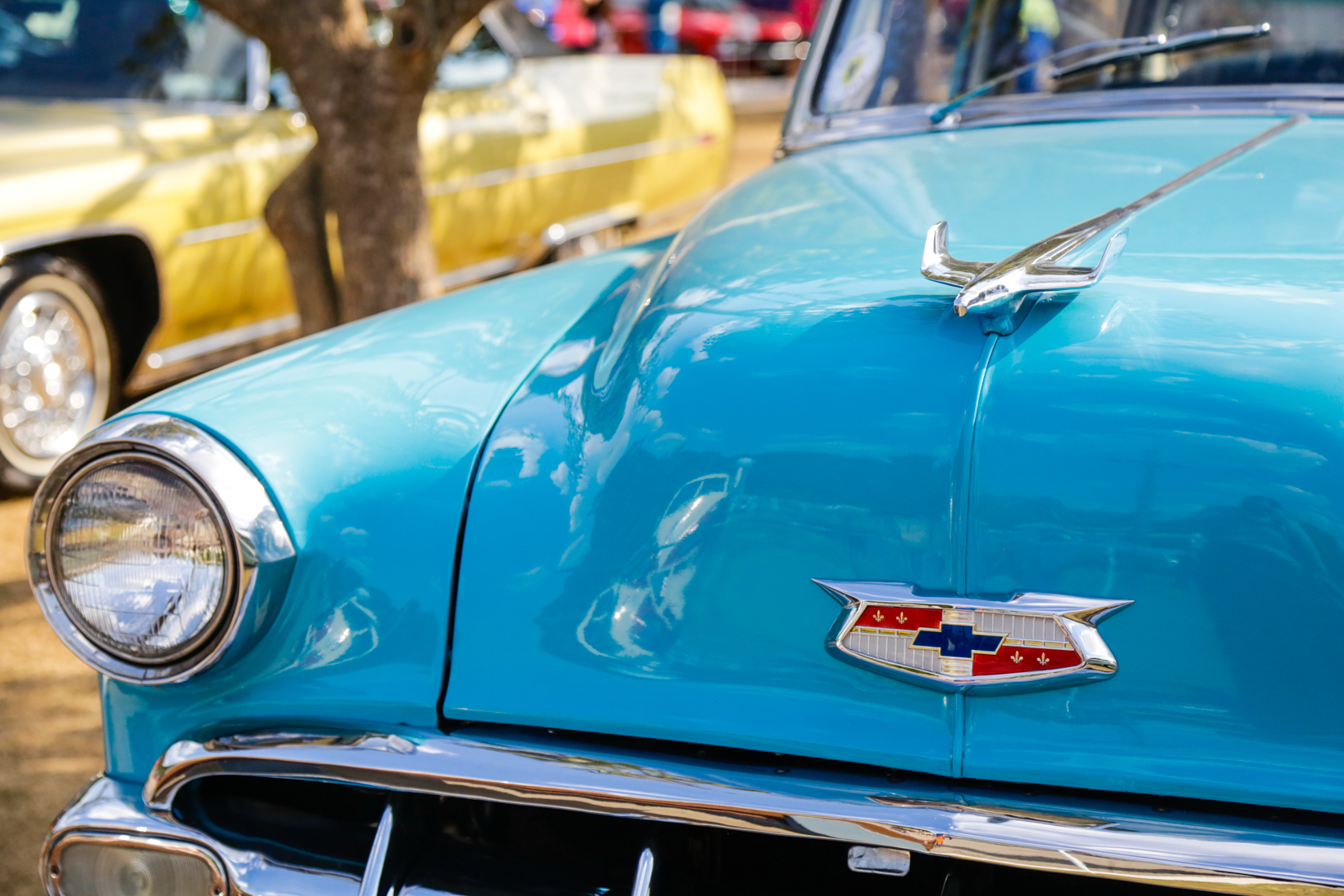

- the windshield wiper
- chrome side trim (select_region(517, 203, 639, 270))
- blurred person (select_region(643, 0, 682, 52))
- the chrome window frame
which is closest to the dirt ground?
the chrome window frame

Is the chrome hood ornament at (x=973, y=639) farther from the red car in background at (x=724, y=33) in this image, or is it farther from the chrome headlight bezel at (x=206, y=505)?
the red car in background at (x=724, y=33)

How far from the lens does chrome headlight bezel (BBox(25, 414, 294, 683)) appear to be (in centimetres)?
134

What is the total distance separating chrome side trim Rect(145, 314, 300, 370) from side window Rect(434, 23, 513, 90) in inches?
52.2

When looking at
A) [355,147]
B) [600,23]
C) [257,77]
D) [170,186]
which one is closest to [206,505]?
[355,147]

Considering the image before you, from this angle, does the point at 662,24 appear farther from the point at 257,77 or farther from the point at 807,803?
the point at 807,803

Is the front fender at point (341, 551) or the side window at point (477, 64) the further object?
the side window at point (477, 64)

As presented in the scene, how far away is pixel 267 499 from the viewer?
1378 millimetres

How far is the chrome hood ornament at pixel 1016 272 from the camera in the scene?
1.29 m

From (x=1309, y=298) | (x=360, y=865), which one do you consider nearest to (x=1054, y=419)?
(x=1309, y=298)

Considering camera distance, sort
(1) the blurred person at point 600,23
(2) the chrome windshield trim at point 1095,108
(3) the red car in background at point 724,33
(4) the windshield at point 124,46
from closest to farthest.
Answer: (2) the chrome windshield trim at point 1095,108 → (4) the windshield at point 124,46 → (1) the blurred person at point 600,23 → (3) the red car in background at point 724,33

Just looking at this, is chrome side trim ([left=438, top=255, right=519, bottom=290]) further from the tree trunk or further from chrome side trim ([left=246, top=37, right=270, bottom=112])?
the tree trunk

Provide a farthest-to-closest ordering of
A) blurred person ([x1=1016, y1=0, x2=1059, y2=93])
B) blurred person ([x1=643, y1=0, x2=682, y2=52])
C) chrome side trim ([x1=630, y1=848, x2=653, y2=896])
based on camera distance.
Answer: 1. blurred person ([x1=643, y1=0, x2=682, y2=52])
2. blurred person ([x1=1016, y1=0, x2=1059, y2=93])
3. chrome side trim ([x1=630, y1=848, x2=653, y2=896])

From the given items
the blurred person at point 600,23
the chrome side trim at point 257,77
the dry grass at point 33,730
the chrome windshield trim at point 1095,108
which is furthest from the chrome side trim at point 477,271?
the blurred person at point 600,23

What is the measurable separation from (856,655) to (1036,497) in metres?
0.23
